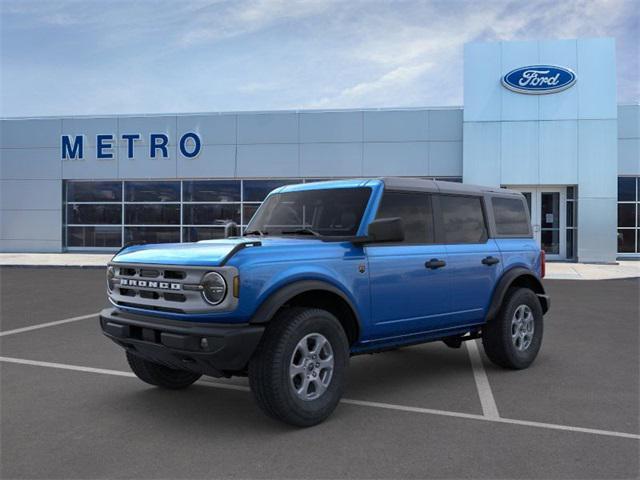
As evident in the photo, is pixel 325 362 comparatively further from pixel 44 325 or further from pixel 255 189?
pixel 255 189

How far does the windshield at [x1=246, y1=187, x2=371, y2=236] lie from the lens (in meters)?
5.33

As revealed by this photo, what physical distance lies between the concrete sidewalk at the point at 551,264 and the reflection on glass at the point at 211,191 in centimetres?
409

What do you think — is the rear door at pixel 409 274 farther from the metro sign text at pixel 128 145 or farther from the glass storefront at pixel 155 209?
the metro sign text at pixel 128 145

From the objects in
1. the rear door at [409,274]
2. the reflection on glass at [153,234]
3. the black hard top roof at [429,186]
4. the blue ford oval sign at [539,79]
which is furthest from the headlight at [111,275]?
the reflection on glass at [153,234]

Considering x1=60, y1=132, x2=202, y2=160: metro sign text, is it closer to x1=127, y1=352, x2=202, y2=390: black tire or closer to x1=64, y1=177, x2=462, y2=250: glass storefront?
x1=64, y1=177, x2=462, y2=250: glass storefront

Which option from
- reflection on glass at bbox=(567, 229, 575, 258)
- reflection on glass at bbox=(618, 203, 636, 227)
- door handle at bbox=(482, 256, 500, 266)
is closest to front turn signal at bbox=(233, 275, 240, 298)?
door handle at bbox=(482, 256, 500, 266)

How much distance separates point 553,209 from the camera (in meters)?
21.9

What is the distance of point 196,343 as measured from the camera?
13.6ft

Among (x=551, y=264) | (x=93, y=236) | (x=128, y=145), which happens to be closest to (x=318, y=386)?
(x=551, y=264)

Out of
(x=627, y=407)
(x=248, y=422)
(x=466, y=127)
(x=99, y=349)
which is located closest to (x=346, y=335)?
(x=248, y=422)

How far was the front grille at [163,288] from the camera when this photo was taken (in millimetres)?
4277

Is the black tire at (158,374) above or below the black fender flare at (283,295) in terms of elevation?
below

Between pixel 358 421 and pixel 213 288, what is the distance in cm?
153

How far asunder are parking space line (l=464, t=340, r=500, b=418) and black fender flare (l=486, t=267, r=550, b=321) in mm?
600
